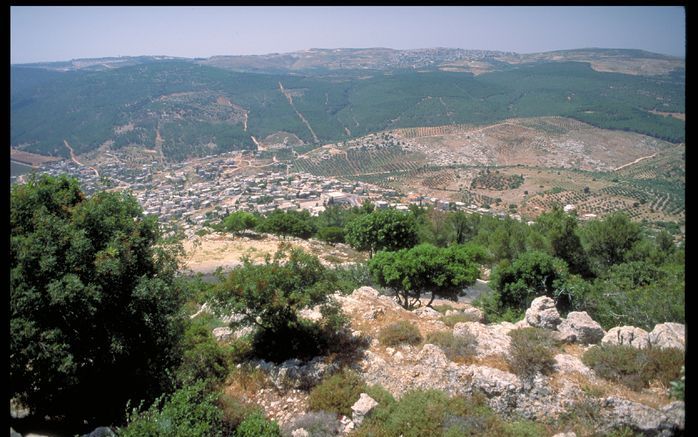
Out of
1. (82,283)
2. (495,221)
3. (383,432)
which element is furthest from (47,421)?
(495,221)

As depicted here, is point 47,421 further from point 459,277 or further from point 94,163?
point 94,163

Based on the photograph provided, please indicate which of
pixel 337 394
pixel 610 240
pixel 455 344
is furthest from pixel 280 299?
pixel 610 240

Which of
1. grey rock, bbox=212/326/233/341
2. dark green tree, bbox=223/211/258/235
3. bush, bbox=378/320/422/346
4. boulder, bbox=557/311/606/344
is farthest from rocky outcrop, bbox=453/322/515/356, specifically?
dark green tree, bbox=223/211/258/235

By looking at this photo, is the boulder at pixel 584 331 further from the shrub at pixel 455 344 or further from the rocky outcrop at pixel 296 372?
the rocky outcrop at pixel 296 372

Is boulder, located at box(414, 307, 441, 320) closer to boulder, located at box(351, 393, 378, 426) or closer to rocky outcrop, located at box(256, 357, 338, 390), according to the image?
rocky outcrop, located at box(256, 357, 338, 390)

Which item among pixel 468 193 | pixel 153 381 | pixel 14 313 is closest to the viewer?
pixel 14 313

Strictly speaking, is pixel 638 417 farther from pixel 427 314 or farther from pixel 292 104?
pixel 292 104

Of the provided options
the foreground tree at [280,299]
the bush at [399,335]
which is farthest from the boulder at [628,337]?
the foreground tree at [280,299]
